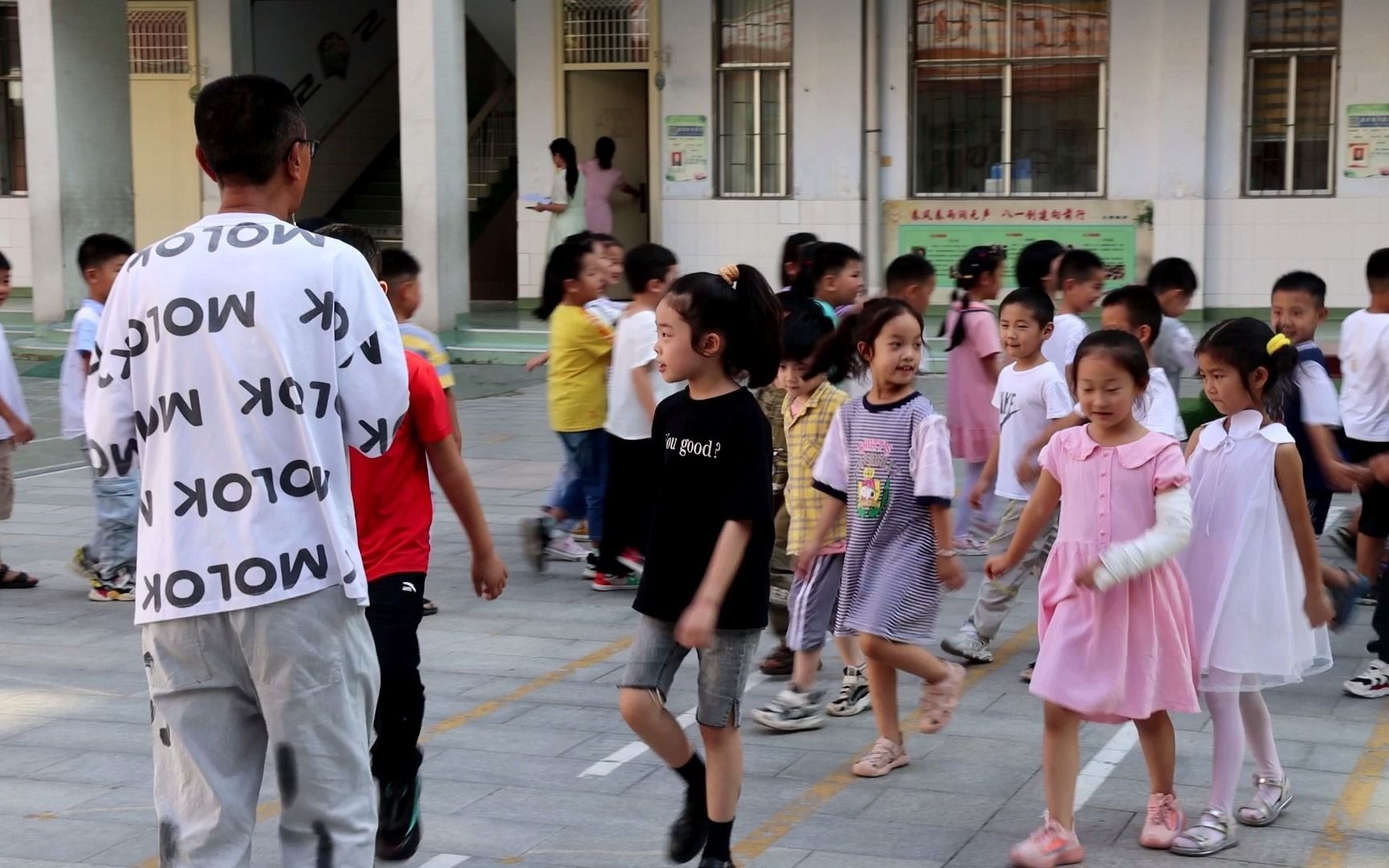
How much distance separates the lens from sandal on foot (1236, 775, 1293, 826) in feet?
15.5

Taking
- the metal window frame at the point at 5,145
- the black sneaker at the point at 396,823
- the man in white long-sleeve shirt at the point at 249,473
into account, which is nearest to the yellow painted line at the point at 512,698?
the black sneaker at the point at 396,823

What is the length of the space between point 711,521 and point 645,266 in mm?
3469

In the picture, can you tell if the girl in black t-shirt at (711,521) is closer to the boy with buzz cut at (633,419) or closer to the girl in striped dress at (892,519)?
the girl in striped dress at (892,519)

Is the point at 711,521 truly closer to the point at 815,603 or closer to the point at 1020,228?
the point at 815,603

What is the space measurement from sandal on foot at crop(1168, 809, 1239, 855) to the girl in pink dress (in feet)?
0.14

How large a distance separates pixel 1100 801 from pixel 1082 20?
13.1m

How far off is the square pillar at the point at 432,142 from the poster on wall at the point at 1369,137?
328 inches

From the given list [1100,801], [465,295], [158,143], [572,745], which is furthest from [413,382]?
[158,143]

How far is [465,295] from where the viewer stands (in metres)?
17.0

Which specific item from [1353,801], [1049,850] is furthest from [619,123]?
[1049,850]

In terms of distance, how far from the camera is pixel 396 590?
4395 mm

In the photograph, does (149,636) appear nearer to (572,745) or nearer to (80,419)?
(572,745)

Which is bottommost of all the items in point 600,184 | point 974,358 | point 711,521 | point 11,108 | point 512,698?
point 512,698

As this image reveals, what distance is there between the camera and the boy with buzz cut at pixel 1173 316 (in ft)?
24.4
